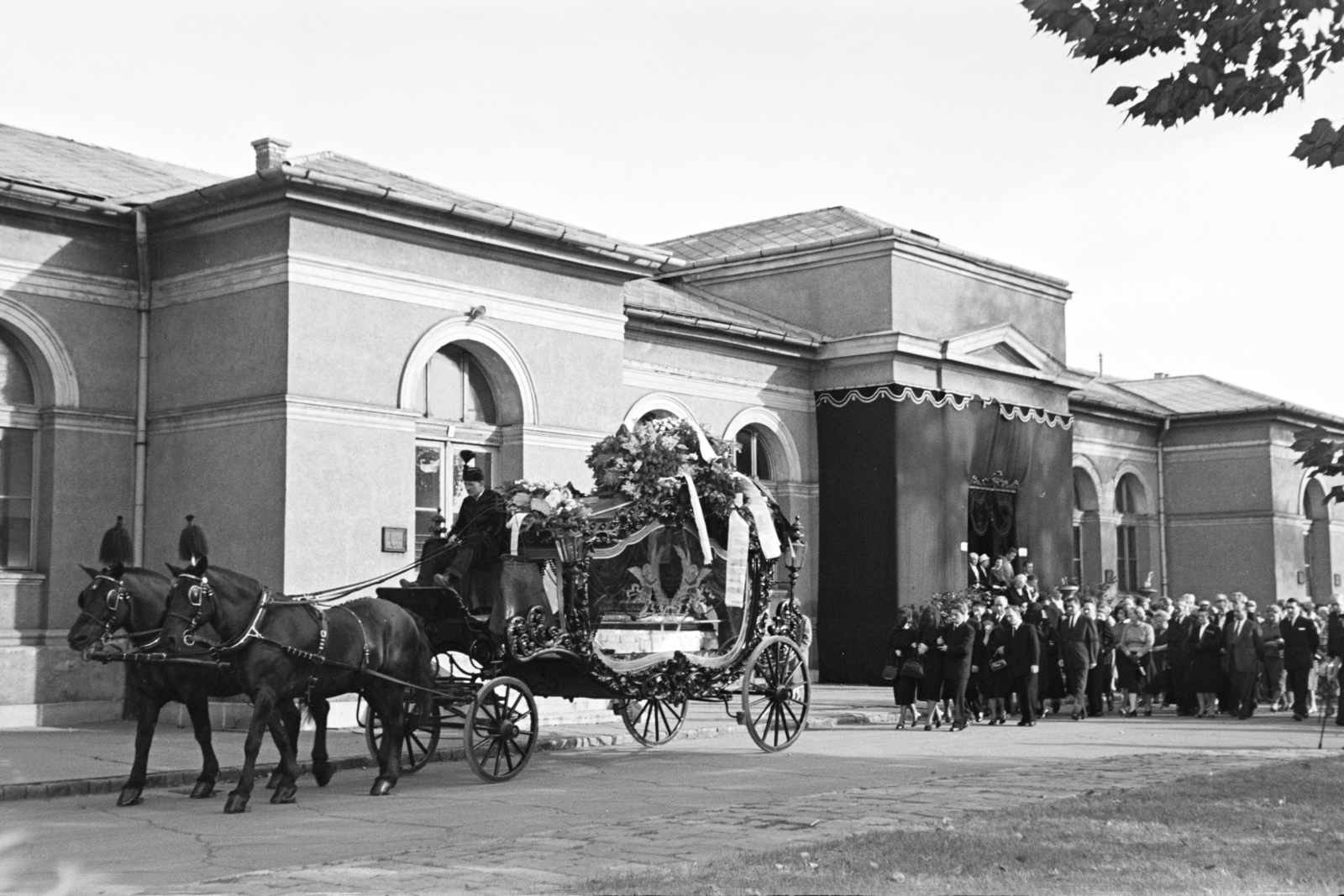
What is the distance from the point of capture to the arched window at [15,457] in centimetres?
1780

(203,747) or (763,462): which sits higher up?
(763,462)

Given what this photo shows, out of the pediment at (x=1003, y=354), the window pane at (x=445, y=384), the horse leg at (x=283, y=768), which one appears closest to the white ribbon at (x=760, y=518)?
the horse leg at (x=283, y=768)

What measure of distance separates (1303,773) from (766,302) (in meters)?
16.2

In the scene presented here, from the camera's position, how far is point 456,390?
65.1 ft

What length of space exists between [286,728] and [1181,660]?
14.7m

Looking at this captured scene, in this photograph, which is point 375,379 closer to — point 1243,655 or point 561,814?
point 561,814

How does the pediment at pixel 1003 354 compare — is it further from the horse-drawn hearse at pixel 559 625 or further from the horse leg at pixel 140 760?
the horse leg at pixel 140 760

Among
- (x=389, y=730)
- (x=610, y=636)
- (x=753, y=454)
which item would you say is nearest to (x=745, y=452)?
(x=753, y=454)

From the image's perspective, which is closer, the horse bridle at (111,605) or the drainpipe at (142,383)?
the horse bridle at (111,605)

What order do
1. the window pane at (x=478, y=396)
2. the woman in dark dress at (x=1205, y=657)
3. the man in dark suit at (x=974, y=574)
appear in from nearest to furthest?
the window pane at (x=478, y=396)
the woman in dark dress at (x=1205, y=657)
the man in dark suit at (x=974, y=574)

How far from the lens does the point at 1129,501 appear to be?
3594cm

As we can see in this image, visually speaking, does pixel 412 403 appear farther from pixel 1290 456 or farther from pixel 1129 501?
pixel 1290 456

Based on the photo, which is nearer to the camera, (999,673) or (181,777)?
(181,777)

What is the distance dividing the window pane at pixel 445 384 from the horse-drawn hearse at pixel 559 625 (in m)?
4.57
